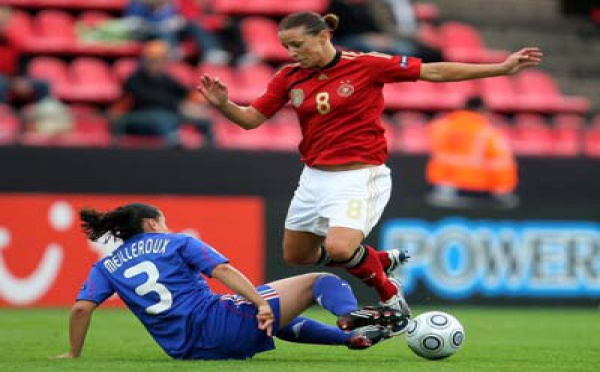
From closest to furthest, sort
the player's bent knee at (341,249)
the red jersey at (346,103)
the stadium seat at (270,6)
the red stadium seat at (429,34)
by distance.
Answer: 1. the player's bent knee at (341,249)
2. the red jersey at (346,103)
3. the stadium seat at (270,6)
4. the red stadium seat at (429,34)

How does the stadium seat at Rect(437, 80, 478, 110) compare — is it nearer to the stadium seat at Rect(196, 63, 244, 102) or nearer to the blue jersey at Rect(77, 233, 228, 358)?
the stadium seat at Rect(196, 63, 244, 102)

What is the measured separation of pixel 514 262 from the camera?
48.4ft

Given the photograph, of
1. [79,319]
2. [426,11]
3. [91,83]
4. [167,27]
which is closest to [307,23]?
[79,319]

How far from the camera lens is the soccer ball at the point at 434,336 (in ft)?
26.1

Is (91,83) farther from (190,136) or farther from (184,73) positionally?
(190,136)

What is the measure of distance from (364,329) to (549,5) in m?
14.5

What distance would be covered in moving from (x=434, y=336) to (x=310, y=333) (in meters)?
0.70

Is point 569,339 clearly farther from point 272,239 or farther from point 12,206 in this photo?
point 12,206

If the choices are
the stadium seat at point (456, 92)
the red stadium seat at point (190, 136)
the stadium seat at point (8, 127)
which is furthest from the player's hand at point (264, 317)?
the stadium seat at point (456, 92)

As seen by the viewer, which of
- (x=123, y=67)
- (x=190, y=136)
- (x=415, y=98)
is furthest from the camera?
(x=415, y=98)

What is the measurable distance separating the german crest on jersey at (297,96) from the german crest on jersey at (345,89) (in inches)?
9.6

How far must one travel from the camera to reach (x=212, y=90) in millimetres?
8312

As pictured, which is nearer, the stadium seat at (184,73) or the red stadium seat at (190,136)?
the red stadium seat at (190,136)

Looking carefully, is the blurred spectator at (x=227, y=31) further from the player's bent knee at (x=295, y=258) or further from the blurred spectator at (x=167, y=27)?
the player's bent knee at (x=295, y=258)
